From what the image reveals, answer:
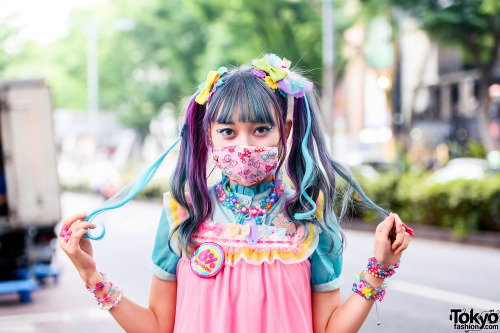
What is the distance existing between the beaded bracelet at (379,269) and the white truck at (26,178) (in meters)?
7.83

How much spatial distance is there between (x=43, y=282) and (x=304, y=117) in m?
8.66

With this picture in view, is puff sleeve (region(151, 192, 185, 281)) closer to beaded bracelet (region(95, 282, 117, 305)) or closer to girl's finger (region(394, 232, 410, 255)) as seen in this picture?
beaded bracelet (region(95, 282, 117, 305))

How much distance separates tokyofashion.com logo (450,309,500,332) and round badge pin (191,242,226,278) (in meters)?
5.16

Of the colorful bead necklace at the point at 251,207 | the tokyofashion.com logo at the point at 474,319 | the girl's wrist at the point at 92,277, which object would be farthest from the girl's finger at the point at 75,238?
the tokyofashion.com logo at the point at 474,319

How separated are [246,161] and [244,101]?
0.18 meters

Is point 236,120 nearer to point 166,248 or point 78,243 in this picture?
point 166,248

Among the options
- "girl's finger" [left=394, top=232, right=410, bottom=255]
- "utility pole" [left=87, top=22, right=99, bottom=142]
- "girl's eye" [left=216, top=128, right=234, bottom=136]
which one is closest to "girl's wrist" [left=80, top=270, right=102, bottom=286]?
"girl's eye" [left=216, top=128, right=234, bottom=136]

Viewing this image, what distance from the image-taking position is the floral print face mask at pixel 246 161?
2059 millimetres

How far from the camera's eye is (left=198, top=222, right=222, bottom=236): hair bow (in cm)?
212

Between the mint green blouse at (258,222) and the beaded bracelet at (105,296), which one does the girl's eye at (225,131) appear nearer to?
the mint green blouse at (258,222)

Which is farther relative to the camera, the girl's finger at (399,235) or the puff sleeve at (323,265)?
the puff sleeve at (323,265)

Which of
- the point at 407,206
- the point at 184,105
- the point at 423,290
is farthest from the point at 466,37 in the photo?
the point at 184,105

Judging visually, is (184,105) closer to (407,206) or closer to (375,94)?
(407,206)

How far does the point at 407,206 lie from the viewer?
15266mm
